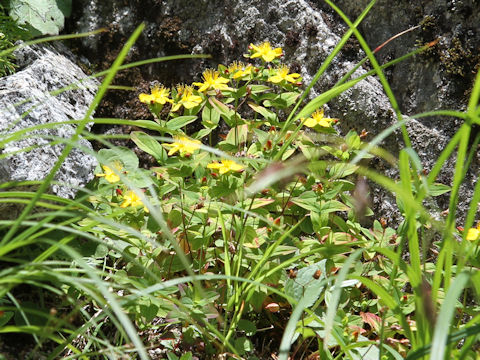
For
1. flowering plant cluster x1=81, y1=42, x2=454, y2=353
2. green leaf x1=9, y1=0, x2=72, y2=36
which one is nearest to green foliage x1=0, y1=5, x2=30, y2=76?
green leaf x1=9, y1=0, x2=72, y2=36

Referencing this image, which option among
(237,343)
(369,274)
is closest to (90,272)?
(237,343)

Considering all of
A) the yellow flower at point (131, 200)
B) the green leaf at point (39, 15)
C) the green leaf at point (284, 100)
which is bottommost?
the yellow flower at point (131, 200)

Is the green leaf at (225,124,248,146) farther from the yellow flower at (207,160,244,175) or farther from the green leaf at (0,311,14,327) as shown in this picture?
the green leaf at (0,311,14,327)

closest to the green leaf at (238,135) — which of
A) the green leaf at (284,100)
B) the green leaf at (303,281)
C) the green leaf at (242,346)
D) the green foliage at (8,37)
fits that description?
the green leaf at (284,100)

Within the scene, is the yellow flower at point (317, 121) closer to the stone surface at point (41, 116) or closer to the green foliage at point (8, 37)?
the stone surface at point (41, 116)

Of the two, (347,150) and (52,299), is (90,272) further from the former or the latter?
(347,150)

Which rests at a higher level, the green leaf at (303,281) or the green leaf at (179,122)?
the green leaf at (179,122)

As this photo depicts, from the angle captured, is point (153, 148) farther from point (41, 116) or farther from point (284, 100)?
point (284, 100)
